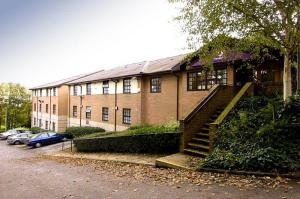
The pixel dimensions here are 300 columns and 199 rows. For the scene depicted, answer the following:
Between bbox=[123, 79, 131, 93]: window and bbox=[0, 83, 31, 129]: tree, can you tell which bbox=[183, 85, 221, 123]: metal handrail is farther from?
bbox=[0, 83, 31, 129]: tree

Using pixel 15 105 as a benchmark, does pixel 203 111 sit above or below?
above

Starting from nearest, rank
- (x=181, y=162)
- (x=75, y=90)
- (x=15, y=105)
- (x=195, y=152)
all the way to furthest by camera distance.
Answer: (x=181, y=162) → (x=195, y=152) → (x=75, y=90) → (x=15, y=105)

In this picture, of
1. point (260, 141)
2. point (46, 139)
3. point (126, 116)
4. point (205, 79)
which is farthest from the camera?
point (46, 139)

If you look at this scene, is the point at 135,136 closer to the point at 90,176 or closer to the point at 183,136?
the point at 183,136

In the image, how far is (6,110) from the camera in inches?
2606

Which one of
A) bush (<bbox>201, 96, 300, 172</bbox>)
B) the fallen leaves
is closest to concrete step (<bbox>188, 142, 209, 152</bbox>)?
bush (<bbox>201, 96, 300, 172</bbox>)

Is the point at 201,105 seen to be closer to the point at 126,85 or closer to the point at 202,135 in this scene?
the point at 202,135

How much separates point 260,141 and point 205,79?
944 cm

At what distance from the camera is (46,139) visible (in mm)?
30891

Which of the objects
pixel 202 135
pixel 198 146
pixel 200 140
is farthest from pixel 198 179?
pixel 202 135

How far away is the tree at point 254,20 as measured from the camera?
35.0 feet

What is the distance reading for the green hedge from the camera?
14562mm

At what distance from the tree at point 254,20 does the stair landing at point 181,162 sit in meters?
4.82

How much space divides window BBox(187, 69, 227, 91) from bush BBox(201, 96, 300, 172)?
5.20 meters
